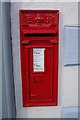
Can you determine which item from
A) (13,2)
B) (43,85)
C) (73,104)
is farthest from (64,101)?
(13,2)

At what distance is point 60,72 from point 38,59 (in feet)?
0.69

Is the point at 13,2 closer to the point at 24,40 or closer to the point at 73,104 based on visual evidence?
the point at 24,40

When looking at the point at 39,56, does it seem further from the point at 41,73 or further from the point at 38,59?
the point at 41,73

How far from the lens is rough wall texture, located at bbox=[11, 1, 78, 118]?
166cm

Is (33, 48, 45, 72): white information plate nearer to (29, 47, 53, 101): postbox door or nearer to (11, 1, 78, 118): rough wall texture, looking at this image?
(29, 47, 53, 101): postbox door

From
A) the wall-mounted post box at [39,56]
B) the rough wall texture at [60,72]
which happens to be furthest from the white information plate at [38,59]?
the rough wall texture at [60,72]

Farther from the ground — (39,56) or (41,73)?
(39,56)

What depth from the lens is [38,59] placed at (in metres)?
1.73

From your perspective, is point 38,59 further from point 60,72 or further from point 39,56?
point 60,72

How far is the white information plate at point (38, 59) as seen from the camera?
1711 mm

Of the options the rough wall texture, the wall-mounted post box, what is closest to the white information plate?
the wall-mounted post box

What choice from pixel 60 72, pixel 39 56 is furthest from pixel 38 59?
pixel 60 72

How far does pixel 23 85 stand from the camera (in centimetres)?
179

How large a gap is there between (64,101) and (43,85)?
23 centimetres
